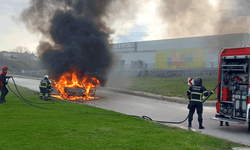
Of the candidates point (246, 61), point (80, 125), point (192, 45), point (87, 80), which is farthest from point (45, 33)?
point (192, 45)

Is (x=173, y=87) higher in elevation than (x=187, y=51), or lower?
lower

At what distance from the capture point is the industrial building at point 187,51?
19.0 meters

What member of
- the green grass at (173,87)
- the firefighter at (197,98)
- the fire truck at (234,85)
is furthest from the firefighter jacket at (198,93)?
the green grass at (173,87)

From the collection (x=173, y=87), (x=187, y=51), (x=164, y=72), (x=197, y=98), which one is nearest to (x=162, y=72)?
(x=164, y=72)

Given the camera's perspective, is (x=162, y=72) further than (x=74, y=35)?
Yes

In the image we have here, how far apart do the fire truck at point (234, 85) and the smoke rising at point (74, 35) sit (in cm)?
982

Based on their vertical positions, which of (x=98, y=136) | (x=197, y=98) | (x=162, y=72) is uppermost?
(x=162, y=72)

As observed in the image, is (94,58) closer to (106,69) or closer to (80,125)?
(106,69)

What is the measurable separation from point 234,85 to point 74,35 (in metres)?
11.7

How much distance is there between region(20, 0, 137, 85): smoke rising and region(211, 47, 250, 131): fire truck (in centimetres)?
982

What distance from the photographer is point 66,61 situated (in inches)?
609

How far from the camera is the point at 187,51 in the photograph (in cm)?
2675

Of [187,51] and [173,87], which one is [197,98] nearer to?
[173,87]

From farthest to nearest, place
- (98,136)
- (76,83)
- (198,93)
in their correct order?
(76,83) < (198,93) < (98,136)
